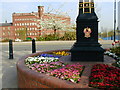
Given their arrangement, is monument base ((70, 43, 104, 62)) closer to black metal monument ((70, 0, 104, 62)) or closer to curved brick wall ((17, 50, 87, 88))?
black metal monument ((70, 0, 104, 62))

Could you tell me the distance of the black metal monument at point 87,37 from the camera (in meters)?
6.54

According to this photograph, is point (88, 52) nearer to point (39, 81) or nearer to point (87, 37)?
point (87, 37)

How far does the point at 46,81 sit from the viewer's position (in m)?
3.55

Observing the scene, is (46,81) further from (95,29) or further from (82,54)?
(95,29)

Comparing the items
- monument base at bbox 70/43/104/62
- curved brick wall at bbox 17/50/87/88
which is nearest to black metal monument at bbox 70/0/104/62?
monument base at bbox 70/43/104/62

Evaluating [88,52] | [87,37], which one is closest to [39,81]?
[88,52]

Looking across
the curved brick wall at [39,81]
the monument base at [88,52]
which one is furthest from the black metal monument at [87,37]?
the curved brick wall at [39,81]

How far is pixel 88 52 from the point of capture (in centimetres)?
655

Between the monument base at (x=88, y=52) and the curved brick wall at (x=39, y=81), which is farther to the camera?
the monument base at (x=88, y=52)

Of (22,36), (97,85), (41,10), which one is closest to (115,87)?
(97,85)

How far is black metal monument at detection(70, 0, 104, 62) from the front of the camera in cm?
654

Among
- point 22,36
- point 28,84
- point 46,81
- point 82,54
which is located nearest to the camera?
point 46,81

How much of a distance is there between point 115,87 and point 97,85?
354 mm

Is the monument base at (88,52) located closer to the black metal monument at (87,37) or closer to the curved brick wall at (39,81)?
the black metal monument at (87,37)
